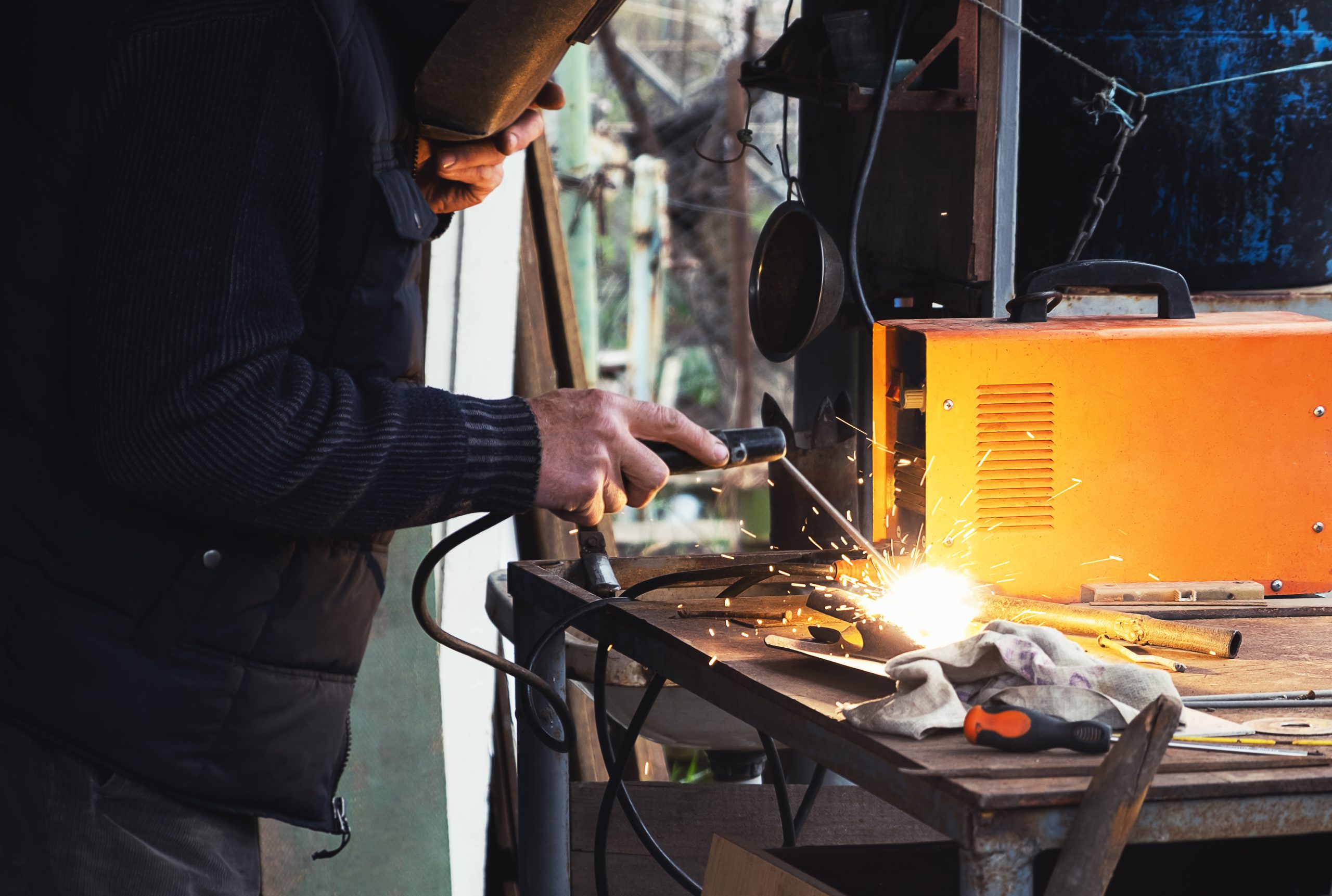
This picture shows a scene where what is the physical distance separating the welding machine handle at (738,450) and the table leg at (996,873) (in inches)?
26.2

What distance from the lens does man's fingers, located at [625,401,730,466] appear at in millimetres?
1415

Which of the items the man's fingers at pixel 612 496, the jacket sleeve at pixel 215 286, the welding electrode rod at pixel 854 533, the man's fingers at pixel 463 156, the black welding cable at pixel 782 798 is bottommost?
the black welding cable at pixel 782 798

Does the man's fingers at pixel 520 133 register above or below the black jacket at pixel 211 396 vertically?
above

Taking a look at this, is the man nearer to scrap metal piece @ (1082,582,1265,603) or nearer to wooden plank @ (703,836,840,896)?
wooden plank @ (703,836,840,896)

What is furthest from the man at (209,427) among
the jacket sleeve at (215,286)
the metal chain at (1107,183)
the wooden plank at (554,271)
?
the wooden plank at (554,271)

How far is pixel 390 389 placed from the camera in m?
1.28

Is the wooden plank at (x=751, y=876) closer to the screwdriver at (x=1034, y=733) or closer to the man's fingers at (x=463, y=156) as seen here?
the screwdriver at (x=1034, y=733)

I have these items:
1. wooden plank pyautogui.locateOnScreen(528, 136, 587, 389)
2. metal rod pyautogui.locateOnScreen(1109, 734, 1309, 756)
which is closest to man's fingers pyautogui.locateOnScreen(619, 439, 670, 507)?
metal rod pyautogui.locateOnScreen(1109, 734, 1309, 756)

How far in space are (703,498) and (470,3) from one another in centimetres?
801

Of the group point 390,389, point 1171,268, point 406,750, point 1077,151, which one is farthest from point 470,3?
point 406,750

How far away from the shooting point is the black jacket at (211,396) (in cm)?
A: 113

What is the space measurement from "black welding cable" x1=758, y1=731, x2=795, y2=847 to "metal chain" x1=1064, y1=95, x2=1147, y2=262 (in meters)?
0.86

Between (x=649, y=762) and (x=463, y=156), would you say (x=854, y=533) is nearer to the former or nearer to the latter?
(x=463, y=156)

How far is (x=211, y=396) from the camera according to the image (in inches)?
44.4
